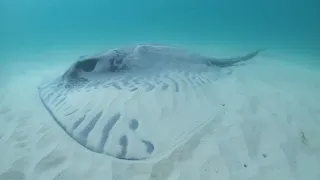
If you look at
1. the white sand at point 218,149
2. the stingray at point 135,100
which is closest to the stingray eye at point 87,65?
the stingray at point 135,100

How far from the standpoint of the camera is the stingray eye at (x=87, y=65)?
4.93 m


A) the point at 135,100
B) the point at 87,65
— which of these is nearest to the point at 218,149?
the point at 135,100

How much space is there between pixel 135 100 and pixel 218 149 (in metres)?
1.54

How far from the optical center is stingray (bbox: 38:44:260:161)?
3.03 metres

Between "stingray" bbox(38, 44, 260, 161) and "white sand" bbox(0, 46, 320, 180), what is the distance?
0.16 meters

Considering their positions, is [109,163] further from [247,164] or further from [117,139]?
[247,164]

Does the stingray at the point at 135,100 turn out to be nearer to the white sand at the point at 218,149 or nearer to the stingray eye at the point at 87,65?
the stingray eye at the point at 87,65

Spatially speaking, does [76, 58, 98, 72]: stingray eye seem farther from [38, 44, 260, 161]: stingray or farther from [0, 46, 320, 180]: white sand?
[0, 46, 320, 180]: white sand

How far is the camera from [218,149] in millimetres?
3105

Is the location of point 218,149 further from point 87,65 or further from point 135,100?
point 87,65

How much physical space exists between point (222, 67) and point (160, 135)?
4.07m

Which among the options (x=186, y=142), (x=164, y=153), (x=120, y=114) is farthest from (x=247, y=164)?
(x=120, y=114)

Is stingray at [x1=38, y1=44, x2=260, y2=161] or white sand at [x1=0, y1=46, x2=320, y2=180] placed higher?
stingray at [x1=38, y1=44, x2=260, y2=161]

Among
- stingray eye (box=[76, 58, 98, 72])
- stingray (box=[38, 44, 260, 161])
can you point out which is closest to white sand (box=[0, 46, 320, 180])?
stingray (box=[38, 44, 260, 161])
